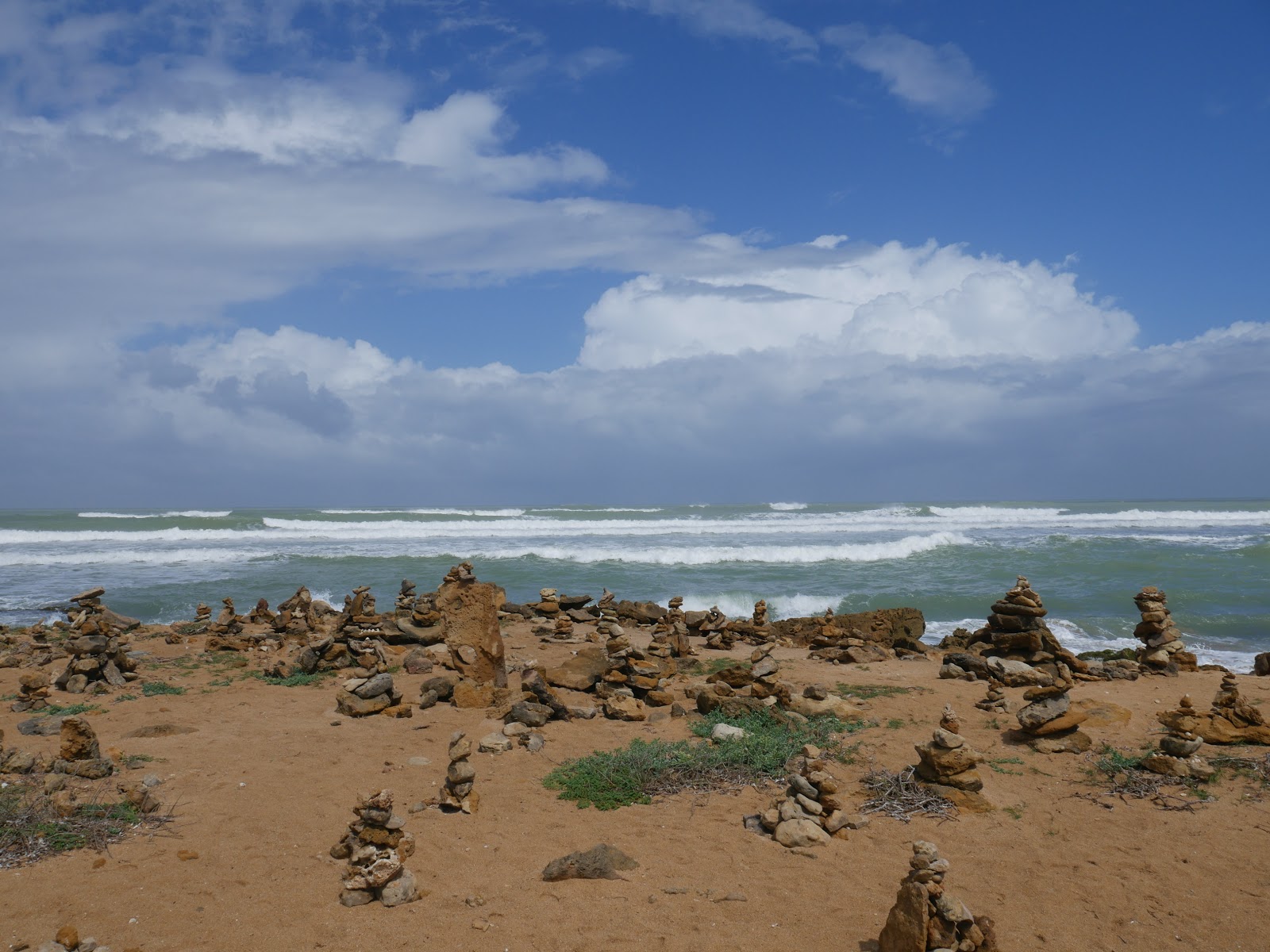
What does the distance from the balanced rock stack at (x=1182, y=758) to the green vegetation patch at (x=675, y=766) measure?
7.71ft

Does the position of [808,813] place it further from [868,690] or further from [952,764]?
[868,690]

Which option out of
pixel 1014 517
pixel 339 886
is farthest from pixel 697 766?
pixel 1014 517

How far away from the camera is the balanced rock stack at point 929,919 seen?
3.88 meters

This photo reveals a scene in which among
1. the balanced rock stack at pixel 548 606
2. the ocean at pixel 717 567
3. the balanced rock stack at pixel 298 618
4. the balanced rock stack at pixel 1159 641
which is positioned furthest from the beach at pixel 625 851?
the ocean at pixel 717 567

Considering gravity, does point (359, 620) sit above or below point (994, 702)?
above

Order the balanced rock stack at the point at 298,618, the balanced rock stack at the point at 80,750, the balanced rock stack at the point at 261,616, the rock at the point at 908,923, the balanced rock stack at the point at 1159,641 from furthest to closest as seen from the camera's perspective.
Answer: the balanced rock stack at the point at 261,616 → the balanced rock stack at the point at 298,618 → the balanced rock stack at the point at 1159,641 → the balanced rock stack at the point at 80,750 → the rock at the point at 908,923

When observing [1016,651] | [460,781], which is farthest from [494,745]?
[1016,651]

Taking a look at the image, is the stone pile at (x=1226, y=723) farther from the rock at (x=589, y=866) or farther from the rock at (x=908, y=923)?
the rock at (x=589, y=866)

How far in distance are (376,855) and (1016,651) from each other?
9.27m

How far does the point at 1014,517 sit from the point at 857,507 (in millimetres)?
15568

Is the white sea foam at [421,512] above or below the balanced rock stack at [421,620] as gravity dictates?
above

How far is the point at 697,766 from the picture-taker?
6.60 meters

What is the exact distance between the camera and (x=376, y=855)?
15.5 feet

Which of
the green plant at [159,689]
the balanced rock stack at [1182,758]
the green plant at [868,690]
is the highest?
the balanced rock stack at [1182,758]
